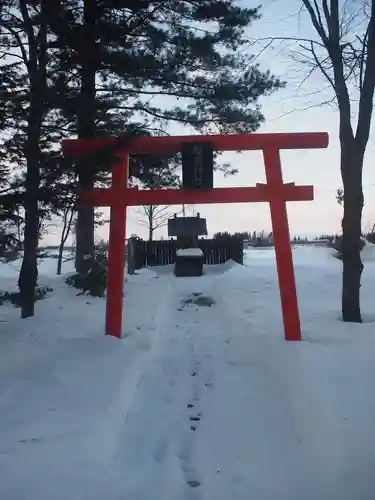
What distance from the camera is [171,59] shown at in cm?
996

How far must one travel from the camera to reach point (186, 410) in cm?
471

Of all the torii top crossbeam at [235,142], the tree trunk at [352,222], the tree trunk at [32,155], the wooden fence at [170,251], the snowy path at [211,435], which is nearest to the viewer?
the snowy path at [211,435]

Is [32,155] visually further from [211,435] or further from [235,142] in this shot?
[211,435]

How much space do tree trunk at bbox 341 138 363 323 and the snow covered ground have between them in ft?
1.81

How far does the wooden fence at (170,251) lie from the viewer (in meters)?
21.0

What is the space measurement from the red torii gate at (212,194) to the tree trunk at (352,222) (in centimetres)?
104

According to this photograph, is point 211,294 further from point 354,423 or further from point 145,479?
point 145,479

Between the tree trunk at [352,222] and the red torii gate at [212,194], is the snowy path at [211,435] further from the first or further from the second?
the tree trunk at [352,222]

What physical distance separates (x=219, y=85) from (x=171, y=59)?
1356 mm

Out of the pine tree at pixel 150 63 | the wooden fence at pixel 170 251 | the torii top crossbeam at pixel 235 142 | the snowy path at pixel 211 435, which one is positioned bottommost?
A: the snowy path at pixel 211 435

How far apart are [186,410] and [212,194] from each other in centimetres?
382

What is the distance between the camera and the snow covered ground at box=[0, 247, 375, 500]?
3.33 m

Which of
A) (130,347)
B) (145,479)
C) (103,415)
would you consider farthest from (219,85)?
(145,479)

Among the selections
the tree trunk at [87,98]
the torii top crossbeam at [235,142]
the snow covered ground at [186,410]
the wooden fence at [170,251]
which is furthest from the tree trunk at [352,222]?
the wooden fence at [170,251]
